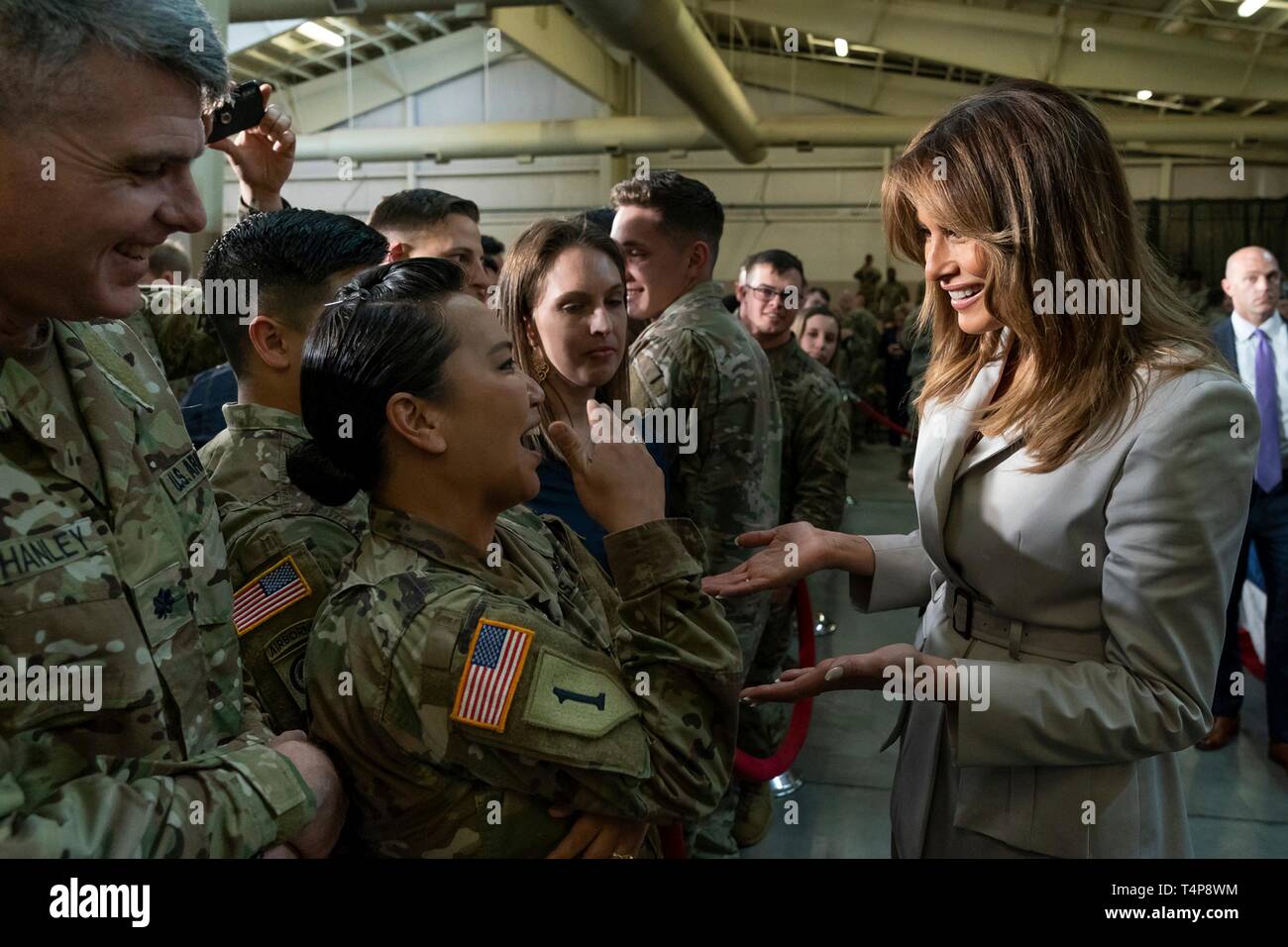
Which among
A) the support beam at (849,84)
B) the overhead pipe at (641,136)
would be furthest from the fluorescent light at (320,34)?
the support beam at (849,84)

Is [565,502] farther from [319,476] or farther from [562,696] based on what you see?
[562,696]

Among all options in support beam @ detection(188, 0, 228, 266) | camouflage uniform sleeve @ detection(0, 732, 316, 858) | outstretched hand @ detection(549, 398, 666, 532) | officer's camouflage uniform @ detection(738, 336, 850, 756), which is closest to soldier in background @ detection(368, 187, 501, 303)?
support beam @ detection(188, 0, 228, 266)

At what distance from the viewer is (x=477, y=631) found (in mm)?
1063

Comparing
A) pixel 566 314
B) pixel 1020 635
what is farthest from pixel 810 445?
pixel 1020 635

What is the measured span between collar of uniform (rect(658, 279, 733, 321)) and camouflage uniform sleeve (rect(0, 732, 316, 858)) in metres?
1.98

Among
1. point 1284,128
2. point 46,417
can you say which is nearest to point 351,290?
point 46,417

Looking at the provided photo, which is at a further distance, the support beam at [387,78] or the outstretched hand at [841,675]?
the support beam at [387,78]

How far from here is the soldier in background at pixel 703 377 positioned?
2.64 m

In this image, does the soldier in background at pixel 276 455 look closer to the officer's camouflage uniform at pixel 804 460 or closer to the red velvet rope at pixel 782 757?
the red velvet rope at pixel 782 757

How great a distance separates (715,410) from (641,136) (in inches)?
410

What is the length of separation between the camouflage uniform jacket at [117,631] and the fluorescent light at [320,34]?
41.7ft

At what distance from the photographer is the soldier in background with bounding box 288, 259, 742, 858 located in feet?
3.48

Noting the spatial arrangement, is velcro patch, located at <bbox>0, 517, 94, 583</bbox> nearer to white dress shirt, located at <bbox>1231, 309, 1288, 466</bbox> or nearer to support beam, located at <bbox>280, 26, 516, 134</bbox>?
white dress shirt, located at <bbox>1231, 309, 1288, 466</bbox>

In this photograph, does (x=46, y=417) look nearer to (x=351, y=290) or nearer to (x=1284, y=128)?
(x=351, y=290)
